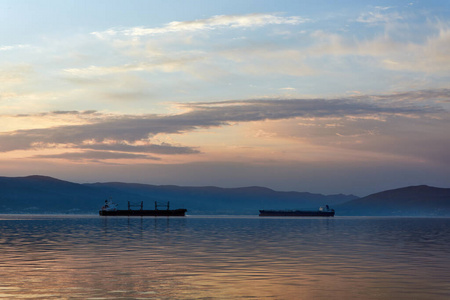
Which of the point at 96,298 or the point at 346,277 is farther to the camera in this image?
the point at 346,277

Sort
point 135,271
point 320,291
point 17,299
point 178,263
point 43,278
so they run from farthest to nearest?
point 178,263
point 135,271
point 43,278
point 320,291
point 17,299

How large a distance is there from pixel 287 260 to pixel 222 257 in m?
5.91

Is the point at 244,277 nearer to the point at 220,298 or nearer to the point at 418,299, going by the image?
the point at 220,298

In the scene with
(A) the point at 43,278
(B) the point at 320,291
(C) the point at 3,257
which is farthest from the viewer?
(C) the point at 3,257

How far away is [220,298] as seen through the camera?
1130 inches

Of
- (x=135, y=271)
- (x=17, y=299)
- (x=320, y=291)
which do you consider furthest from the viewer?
(x=135, y=271)

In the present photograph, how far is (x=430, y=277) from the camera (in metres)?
37.9

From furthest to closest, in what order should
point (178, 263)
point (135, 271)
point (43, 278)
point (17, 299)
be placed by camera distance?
1. point (178, 263)
2. point (135, 271)
3. point (43, 278)
4. point (17, 299)

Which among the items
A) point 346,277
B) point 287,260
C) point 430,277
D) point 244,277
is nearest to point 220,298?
point 244,277

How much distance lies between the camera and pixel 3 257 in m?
51.1

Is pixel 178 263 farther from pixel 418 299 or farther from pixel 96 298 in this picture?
pixel 418 299

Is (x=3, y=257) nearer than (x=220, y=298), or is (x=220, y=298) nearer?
(x=220, y=298)

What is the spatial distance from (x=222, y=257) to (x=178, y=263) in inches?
250

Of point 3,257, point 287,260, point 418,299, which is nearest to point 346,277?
point 418,299
